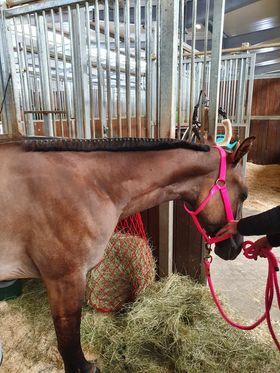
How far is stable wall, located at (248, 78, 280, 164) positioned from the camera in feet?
23.8

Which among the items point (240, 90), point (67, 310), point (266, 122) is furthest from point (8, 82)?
point (266, 122)

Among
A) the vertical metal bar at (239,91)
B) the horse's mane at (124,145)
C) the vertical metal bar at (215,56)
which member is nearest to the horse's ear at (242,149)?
the horse's mane at (124,145)

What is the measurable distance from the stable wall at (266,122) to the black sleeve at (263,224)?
6.93 meters

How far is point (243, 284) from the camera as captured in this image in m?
2.35

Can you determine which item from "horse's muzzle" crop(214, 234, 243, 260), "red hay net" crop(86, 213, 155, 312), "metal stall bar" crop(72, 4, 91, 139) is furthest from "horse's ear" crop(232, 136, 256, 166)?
"metal stall bar" crop(72, 4, 91, 139)

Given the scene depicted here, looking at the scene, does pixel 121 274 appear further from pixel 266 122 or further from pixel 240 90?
pixel 266 122

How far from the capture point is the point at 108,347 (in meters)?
1.63

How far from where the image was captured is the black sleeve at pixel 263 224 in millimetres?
1055

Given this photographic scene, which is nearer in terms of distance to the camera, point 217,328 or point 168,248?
point 217,328

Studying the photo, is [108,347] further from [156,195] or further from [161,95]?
[161,95]

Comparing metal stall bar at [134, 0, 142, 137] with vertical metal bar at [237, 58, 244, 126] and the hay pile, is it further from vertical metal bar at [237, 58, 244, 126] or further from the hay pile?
vertical metal bar at [237, 58, 244, 126]

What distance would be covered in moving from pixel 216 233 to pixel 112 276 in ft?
3.48

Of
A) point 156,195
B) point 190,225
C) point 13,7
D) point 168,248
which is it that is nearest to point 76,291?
point 156,195

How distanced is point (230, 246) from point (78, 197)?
789mm
